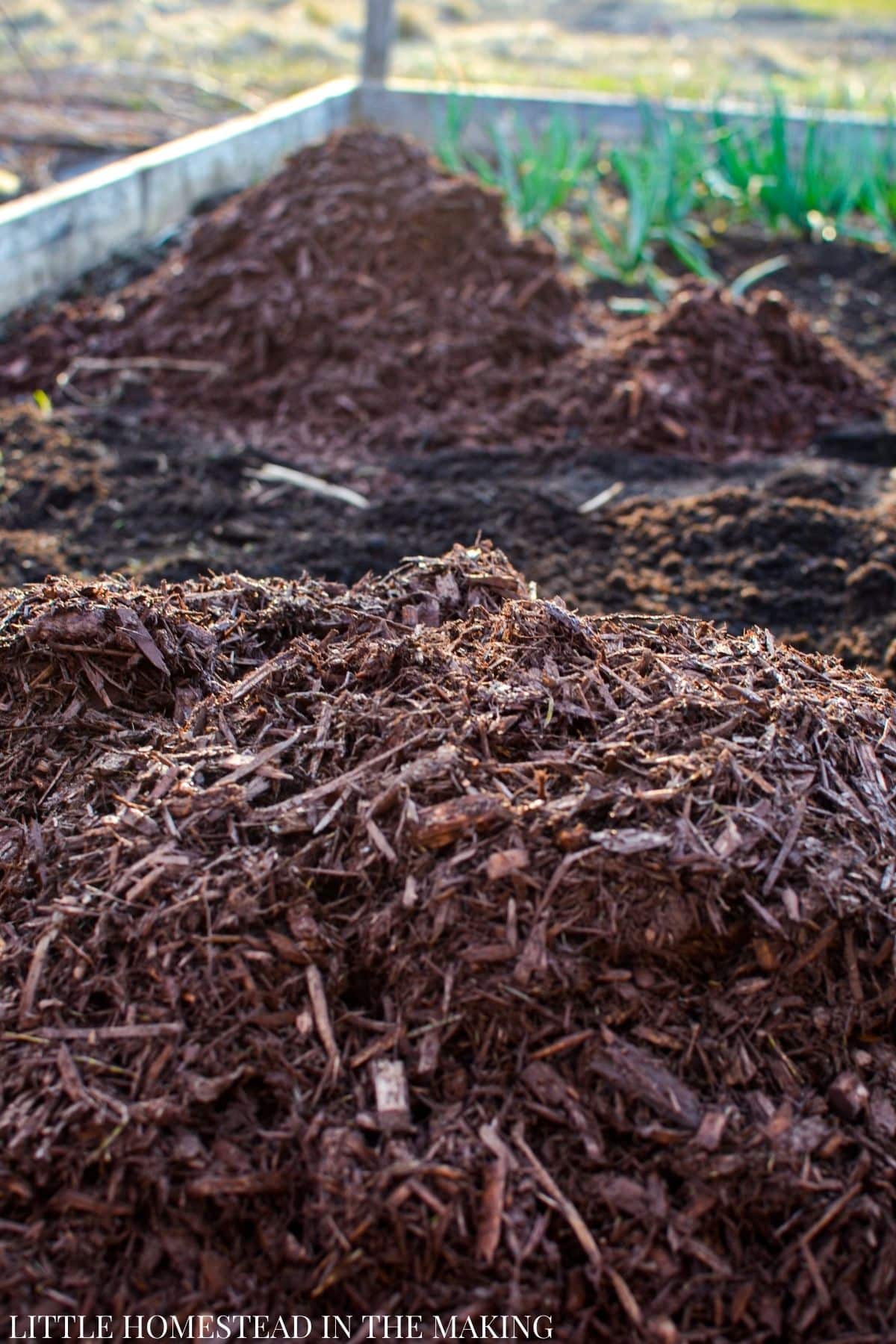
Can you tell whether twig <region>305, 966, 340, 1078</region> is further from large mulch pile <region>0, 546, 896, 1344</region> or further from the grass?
the grass

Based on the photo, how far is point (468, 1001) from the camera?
1.58 meters

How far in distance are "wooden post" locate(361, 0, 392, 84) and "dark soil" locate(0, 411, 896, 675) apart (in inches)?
199

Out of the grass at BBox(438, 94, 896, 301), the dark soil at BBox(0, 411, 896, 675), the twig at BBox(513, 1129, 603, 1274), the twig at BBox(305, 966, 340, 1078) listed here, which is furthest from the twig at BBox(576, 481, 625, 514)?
the twig at BBox(513, 1129, 603, 1274)

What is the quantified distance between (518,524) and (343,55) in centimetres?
958

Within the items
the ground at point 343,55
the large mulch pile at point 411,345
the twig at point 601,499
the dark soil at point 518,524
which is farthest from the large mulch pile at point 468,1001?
the ground at point 343,55

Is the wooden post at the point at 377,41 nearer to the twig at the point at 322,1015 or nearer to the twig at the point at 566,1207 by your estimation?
the twig at the point at 322,1015

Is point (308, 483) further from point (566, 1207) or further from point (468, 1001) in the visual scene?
point (566, 1207)

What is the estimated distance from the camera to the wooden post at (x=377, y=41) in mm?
7934

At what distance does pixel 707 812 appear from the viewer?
1694mm

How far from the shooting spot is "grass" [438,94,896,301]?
230 inches

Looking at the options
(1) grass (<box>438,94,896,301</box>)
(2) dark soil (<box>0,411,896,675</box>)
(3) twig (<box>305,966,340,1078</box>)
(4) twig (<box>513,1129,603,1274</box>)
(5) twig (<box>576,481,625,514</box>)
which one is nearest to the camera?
(4) twig (<box>513,1129,603,1274</box>)

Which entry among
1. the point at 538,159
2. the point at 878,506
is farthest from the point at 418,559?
the point at 538,159

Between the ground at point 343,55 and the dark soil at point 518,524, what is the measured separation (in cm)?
332

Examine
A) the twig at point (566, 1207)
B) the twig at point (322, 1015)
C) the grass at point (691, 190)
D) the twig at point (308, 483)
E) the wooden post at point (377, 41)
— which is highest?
the wooden post at point (377, 41)
